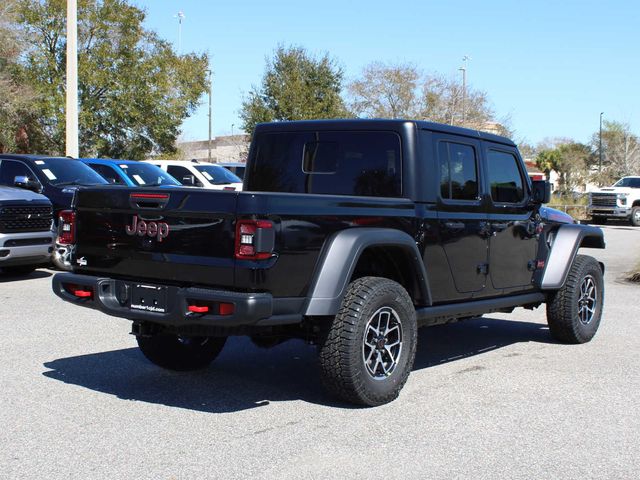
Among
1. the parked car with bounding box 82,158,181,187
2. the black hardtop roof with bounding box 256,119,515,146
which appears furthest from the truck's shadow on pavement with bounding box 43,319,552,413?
the parked car with bounding box 82,158,181,187

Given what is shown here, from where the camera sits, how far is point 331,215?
5.36 m

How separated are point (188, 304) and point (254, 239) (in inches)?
23.1

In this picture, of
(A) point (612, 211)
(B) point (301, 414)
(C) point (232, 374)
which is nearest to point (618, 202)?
(A) point (612, 211)

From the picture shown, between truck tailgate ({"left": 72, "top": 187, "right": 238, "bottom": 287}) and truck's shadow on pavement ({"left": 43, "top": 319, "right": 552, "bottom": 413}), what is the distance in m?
0.94

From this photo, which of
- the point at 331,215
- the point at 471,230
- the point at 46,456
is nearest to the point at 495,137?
the point at 471,230

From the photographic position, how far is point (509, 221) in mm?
7270

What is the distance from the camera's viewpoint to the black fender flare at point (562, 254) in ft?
25.5

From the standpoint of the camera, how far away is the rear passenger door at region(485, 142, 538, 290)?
23.3 ft

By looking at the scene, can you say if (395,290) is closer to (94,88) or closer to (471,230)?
(471,230)

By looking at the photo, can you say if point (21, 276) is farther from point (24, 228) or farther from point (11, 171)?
point (11, 171)

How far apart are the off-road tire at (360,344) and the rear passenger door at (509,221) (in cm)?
154

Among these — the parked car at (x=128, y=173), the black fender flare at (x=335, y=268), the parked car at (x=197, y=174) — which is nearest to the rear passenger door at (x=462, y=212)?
the black fender flare at (x=335, y=268)

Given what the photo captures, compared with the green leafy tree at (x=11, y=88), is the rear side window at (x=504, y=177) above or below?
below

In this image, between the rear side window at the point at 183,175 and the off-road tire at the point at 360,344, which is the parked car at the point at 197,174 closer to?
the rear side window at the point at 183,175
